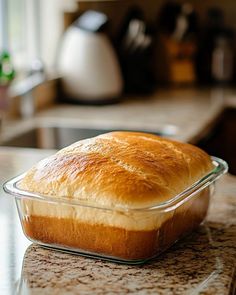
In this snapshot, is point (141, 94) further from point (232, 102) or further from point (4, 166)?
point (4, 166)

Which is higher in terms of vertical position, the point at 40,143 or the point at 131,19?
the point at 131,19

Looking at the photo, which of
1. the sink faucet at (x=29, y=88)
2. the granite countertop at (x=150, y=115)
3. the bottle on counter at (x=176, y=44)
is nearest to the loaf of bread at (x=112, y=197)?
the granite countertop at (x=150, y=115)

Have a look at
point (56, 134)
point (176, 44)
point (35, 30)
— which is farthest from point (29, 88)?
point (176, 44)

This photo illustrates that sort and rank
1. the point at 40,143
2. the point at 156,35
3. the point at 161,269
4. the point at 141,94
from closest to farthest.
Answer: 1. the point at 161,269
2. the point at 40,143
3. the point at 141,94
4. the point at 156,35

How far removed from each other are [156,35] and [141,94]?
1.48ft

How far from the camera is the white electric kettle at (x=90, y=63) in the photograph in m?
2.68

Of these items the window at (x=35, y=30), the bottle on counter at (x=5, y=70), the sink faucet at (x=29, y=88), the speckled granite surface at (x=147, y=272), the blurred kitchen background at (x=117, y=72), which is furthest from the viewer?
the window at (x=35, y=30)

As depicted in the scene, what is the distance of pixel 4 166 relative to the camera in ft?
4.89

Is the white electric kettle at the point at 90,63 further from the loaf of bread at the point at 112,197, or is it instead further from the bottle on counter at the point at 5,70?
the loaf of bread at the point at 112,197

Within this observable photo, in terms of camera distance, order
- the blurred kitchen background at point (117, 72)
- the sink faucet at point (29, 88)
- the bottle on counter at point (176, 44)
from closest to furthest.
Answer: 1. the blurred kitchen background at point (117, 72)
2. the sink faucet at point (29, 88)
3. the bottle on counter at point (176, 44)

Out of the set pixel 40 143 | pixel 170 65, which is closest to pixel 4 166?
pixel 40 143

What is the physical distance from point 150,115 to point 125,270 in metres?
1.66

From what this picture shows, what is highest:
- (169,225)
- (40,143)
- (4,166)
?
(169,225)

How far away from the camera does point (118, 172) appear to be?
93cm
